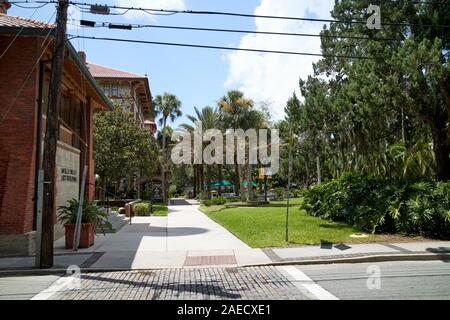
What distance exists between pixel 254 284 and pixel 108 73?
4951 cm

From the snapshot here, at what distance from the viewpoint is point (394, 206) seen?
14.0m

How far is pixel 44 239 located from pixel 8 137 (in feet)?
14.0

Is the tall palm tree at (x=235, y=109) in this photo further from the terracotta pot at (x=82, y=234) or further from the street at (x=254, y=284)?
the street at (x=254, y=284)

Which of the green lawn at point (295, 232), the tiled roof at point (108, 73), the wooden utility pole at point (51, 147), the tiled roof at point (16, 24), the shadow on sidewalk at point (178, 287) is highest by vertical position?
the tiled roof at point (108, 73)

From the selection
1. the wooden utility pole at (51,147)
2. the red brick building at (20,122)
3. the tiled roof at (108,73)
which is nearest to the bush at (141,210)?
the red brick building at (20,122)

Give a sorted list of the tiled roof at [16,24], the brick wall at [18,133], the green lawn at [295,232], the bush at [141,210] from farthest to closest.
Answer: the bush at [141,210] → the green lawn at [295,232] → the tiled roof at [16,24] → the brick wall at [18,133]

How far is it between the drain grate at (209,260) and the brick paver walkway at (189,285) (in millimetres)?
553

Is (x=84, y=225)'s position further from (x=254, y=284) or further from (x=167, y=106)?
(x=167, y=106)

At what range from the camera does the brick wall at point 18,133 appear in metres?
12.4

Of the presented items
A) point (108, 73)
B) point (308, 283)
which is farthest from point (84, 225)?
point (108, 73)

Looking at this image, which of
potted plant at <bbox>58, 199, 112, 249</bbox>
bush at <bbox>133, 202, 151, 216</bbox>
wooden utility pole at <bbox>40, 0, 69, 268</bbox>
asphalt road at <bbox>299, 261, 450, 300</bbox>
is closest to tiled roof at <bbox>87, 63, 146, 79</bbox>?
bush at <bbox>133, 202, 151, 216</bbox>
